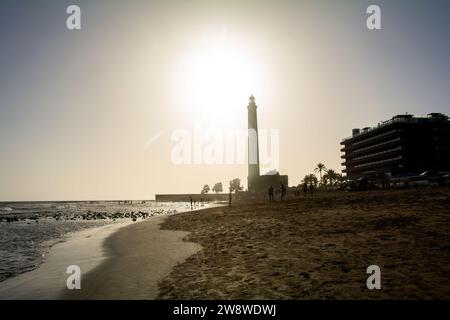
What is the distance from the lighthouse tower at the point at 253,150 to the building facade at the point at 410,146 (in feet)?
118

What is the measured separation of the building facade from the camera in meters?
111

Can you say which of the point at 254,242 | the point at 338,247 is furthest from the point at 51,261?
the point at 338,247

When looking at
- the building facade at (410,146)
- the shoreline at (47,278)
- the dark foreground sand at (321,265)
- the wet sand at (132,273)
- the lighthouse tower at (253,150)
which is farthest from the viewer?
the building facade at (410,146)

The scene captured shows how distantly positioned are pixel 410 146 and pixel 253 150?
52802mm

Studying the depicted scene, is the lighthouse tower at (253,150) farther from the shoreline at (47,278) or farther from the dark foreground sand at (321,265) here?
the shoreline at (47,278)

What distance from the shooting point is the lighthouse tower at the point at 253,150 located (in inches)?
4323

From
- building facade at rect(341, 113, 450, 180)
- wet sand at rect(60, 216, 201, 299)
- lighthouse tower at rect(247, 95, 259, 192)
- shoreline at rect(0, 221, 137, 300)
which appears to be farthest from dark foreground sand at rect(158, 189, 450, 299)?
building facade at rect(341, 113, 450, 180)

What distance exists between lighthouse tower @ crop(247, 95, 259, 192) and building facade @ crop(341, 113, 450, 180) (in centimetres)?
3599

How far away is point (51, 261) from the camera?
54.2 feet

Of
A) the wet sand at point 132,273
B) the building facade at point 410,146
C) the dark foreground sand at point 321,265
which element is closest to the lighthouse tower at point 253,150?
the building facade at point 410,146
